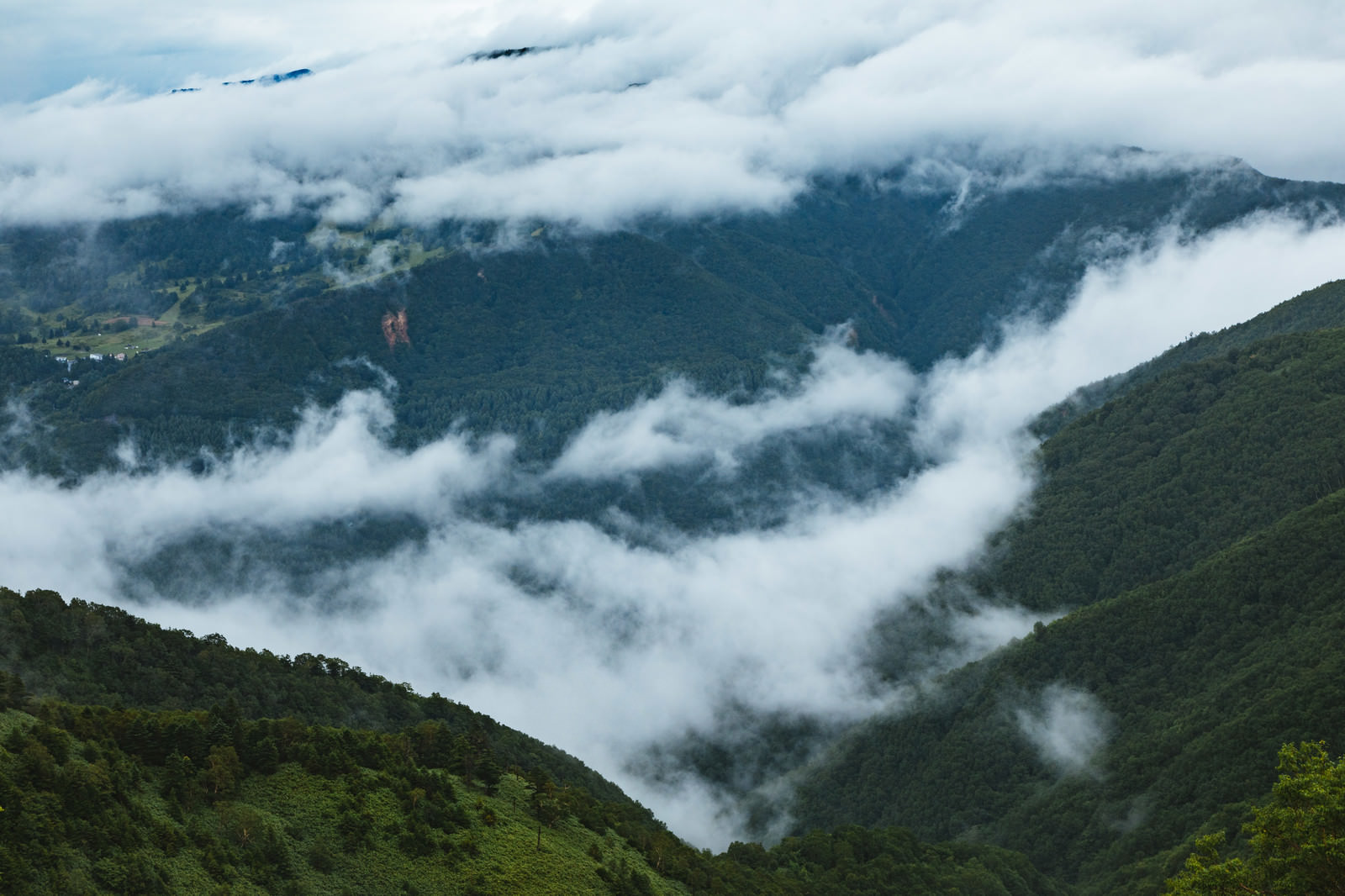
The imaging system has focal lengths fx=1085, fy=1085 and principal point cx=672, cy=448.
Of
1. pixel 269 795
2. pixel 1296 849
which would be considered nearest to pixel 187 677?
pixel 269 795

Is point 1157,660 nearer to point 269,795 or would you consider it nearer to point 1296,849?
point 1296,849

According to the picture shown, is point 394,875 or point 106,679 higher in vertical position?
point 106,679

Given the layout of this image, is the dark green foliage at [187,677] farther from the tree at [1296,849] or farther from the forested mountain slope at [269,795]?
the tree at [1296,849]

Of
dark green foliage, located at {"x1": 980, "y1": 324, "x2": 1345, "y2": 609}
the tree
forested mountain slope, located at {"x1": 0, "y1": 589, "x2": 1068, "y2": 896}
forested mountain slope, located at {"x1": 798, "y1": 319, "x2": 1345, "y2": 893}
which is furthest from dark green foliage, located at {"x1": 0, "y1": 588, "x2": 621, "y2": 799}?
dark green foliage, located at {"x1": 980, "y1": 324, "x2": 1345, "y2": 609}

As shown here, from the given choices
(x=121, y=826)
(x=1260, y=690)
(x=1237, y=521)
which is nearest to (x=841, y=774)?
(x=1260, y=690)

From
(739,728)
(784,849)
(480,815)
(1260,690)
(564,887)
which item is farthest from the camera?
(739,728)

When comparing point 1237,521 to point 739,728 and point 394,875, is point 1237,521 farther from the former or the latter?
point 394,875

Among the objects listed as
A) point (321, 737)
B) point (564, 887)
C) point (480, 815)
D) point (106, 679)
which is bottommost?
point (564, 887)
